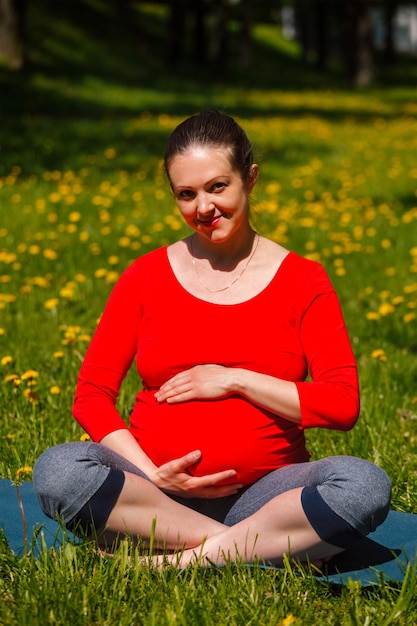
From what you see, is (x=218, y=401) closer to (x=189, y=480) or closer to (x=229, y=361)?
(x=229, y=361)

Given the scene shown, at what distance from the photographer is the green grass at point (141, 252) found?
8.16 feet

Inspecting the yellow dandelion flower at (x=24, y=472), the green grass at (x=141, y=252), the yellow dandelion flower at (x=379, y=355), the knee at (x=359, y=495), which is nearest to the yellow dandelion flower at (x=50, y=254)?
the green grass at (x=141, y=252)

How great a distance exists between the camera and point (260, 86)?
95.4 ft

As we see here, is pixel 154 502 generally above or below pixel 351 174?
below

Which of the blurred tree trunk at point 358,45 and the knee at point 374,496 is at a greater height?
the blurred tree trunk at point 358,45

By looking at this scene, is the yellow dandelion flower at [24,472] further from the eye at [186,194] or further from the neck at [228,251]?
the eye at [186,194]

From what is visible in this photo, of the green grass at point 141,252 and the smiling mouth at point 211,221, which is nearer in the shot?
the green grass at point 141,252

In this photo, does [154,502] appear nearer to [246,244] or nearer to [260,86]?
[246,244]

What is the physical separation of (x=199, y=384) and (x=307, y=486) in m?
0.42

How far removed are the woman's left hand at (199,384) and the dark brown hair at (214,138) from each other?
0.59 metres

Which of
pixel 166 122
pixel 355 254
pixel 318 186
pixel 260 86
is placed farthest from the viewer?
pixel 260 86

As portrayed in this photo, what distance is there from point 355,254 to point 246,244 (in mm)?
4317

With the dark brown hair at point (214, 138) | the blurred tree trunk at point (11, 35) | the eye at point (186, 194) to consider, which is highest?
the blurred tree trunk at point (11, 35)

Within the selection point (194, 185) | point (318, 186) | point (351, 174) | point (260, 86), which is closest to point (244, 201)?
point (194, 185)
